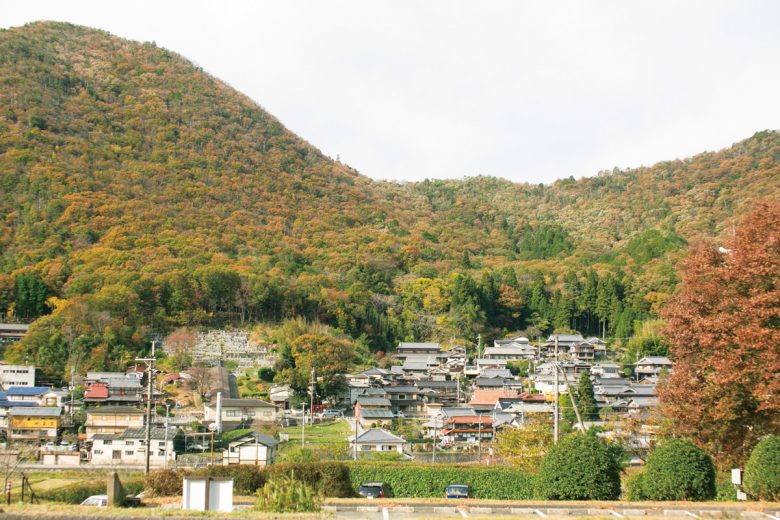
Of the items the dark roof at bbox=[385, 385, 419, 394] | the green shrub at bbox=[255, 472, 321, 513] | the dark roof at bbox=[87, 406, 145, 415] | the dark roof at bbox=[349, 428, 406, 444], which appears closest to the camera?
the green shrub at bbox=[255, 472, 321, 513]

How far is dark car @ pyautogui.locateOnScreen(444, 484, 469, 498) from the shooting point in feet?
57.5

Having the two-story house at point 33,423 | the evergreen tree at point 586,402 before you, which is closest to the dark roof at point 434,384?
the evergreen tree at point 586,402

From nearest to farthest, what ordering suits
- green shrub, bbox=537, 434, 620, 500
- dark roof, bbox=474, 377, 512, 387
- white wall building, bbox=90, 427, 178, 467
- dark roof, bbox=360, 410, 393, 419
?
green shrub, bbox=537, 434, 620, 500, white wall building, bbox=90, 427, 178, 467, dark roof, bbox=360, 410, 393, 419, dark roof, bbox=474, 377, 512, 387

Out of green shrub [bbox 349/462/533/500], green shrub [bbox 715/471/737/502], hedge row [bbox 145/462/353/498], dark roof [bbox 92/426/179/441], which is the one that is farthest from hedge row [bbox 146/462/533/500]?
dark roof [bbox 92/426/179/441]

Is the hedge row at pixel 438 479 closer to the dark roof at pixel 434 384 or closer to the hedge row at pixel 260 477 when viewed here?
the hedge row at pixel 260 477

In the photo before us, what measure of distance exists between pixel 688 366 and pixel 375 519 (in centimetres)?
693

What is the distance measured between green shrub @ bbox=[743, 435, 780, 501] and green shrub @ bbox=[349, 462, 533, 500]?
24.3 ft

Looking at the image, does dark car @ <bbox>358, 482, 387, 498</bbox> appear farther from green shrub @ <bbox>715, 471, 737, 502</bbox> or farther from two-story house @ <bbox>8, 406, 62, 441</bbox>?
two-story house @ <bbox>8, 406, 62, 441</bbox>

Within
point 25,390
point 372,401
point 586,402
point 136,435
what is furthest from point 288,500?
point 25,390

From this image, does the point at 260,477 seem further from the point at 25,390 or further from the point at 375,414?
the point at 25,390

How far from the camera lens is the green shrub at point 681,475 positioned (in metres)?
11.6

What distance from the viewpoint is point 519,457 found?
72.5 feet

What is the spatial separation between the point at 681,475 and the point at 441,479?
27.9 feet

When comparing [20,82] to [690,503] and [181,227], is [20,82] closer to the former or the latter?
[181,227]
